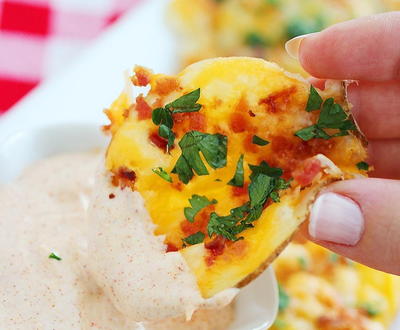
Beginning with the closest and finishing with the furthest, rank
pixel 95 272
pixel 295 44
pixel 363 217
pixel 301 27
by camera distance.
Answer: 1. pixel 363 217
2. pixel 95 272
3. pixel 295 44
4. pixel 301 27

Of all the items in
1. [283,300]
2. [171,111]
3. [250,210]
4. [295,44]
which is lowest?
[283,300]

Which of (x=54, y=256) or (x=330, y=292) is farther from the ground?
(x=54, y=256)

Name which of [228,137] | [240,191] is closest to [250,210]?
[240,191]

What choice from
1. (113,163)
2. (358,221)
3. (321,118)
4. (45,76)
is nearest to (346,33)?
(321,118)

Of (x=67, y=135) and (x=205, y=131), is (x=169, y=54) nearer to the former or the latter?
(x=67, y=135)

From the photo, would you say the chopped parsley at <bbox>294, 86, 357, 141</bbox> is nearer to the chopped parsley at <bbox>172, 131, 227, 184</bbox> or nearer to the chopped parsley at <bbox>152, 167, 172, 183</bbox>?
the chopped parsley at <bbox>172, 131, 227, 184</bbox>

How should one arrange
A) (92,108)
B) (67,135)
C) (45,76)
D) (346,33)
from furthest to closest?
(45,76)
(92,108)
(67,135)
(346,33)

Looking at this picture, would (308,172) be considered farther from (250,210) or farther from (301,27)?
(301,27)
